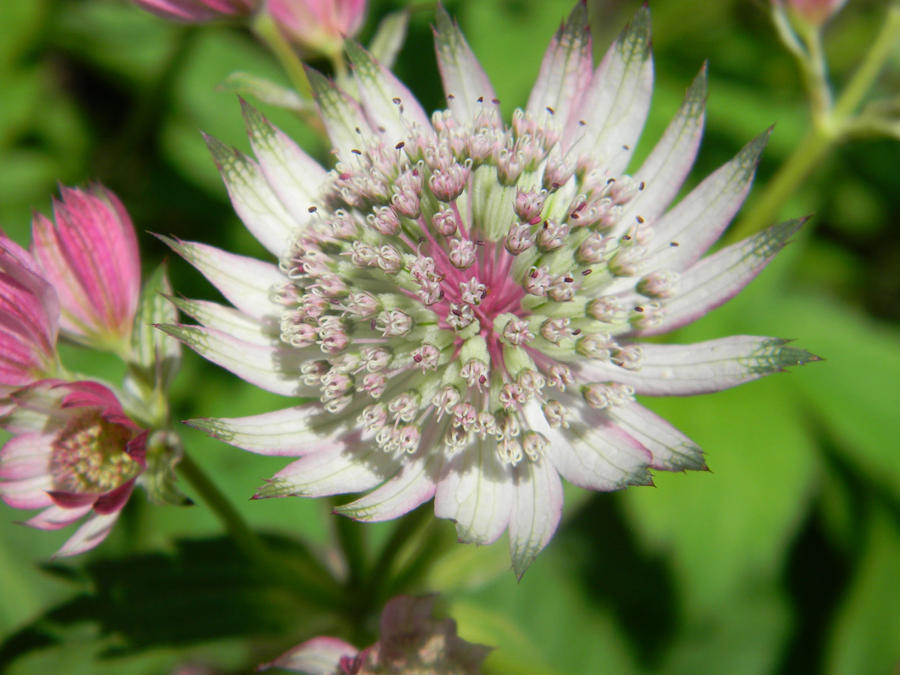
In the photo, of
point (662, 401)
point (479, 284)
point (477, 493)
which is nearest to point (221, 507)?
point (477, 493)

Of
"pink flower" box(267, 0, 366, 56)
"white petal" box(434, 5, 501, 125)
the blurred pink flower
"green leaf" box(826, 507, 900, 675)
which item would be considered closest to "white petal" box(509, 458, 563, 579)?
"white petal" box(434, 5, 501, 125)

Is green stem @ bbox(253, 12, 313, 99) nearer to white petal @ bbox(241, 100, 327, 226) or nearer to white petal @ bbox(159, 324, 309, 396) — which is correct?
white petal @ bbox(241, 100, 327, 226)

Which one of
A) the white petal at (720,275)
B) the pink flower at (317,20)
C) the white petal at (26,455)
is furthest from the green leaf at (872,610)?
the white petal at (26,455)

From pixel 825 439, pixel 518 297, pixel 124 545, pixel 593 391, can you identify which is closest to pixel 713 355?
pixel 593 391

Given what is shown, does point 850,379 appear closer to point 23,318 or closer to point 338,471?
point 338,471

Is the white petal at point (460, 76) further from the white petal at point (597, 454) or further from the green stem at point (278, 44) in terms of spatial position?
the white petal at point (597, 454)
